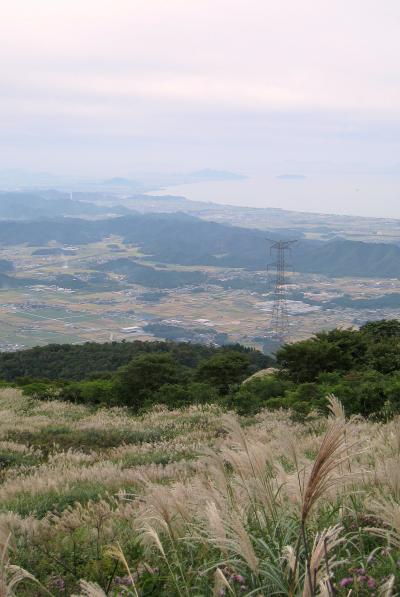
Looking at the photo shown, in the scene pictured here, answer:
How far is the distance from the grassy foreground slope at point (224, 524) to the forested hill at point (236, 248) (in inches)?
5030

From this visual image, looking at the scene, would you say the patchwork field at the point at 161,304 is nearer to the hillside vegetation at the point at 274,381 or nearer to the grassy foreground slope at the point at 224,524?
the hillside vegetation at the point at 274,381

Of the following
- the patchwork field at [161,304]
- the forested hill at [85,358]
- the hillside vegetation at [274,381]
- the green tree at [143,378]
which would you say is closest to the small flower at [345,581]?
the hillside vegetation at [274,381]

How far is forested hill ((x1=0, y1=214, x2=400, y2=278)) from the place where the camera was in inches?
5310

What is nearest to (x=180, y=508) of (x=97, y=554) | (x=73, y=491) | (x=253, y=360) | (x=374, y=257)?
(x=97, y=554)

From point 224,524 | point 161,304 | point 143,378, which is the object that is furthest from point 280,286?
point 161,304

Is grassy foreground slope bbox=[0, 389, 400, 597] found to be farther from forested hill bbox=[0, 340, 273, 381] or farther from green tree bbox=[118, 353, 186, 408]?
forested hill bbox=[0, 340, 273, 381]

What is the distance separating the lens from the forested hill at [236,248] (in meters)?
135

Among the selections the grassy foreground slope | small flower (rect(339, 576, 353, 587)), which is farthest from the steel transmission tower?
small flower (rect(339, 576, 353, 587))

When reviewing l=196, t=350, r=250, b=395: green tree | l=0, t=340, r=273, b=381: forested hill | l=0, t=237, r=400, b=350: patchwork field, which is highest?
l=196, t=350, r=250, b=395: green tree

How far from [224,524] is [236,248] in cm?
16335

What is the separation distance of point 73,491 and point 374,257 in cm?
13646

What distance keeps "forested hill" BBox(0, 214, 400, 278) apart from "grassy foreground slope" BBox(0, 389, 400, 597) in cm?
12777

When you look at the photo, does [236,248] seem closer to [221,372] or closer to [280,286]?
[280,286]

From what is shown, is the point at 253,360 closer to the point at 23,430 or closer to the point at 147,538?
the point at 23,430
